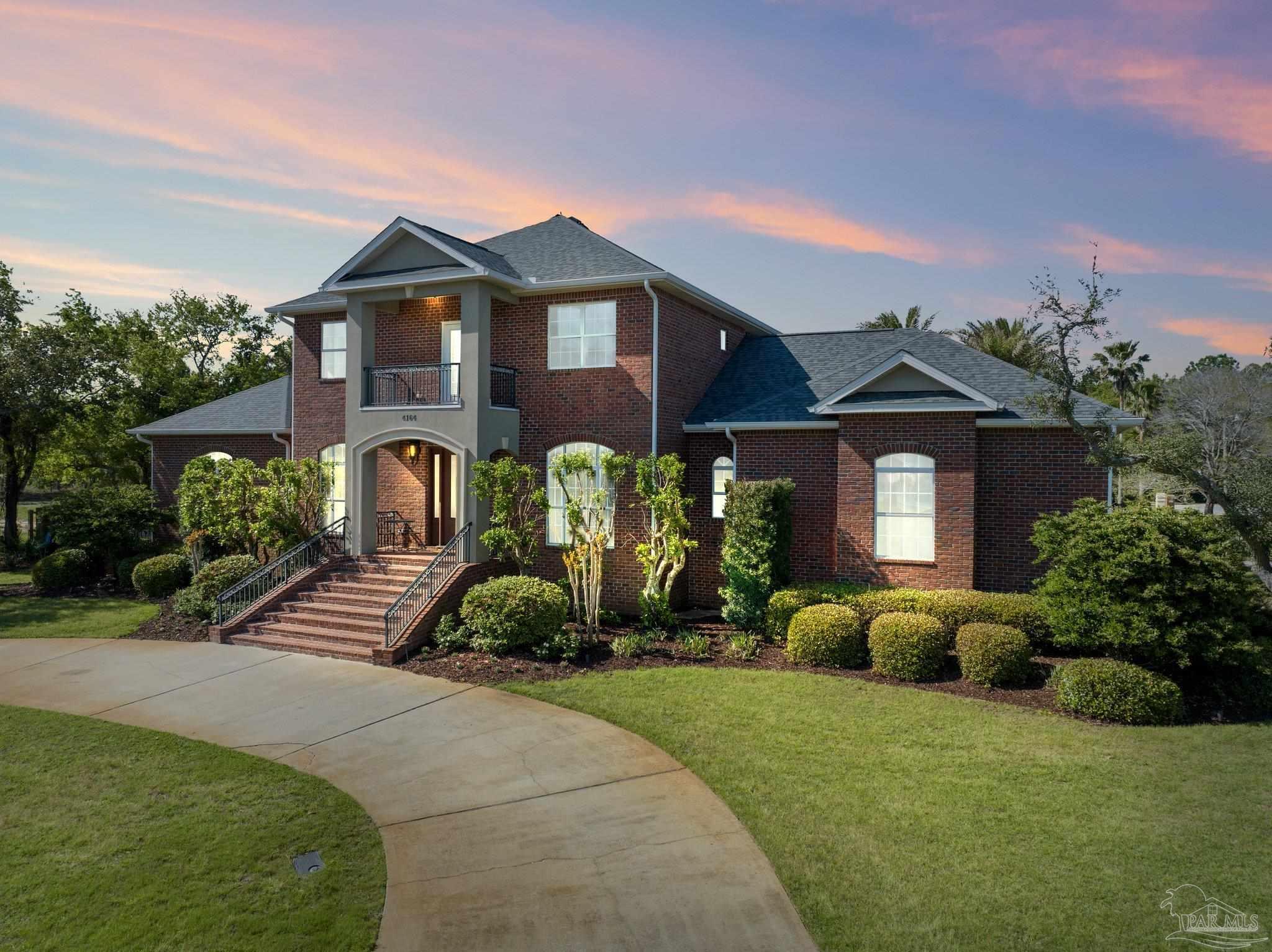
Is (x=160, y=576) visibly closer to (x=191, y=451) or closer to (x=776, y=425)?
(x=191, y=451)

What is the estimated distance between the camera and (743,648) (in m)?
13.6

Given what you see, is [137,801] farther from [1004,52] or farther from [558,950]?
[1004,52]

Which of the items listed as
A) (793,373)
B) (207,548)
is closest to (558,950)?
(793,373)

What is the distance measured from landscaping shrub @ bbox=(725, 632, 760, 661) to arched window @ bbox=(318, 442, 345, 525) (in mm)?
10883

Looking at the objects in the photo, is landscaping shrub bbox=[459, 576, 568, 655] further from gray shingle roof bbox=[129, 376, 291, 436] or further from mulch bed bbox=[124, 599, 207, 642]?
gray shingle roof bbox=[129, 376, 291, 436]

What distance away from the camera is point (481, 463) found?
590 inches

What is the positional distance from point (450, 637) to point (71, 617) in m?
9.67

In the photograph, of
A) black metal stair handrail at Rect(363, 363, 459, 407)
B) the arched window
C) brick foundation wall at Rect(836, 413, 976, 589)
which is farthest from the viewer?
the arched window

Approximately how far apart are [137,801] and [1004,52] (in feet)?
49.4

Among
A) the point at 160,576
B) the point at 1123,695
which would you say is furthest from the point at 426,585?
the point at 1123,695

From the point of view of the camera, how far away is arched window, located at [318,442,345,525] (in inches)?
775

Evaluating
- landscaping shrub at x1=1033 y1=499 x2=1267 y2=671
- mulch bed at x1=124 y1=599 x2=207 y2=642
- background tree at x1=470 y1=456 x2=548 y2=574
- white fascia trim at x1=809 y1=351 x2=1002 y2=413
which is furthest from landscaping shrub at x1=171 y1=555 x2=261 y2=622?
landscaping shrub at x1=1033 y1=499 x2=1267 y2=671

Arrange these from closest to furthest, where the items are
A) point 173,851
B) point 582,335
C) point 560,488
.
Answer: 1. point 173,851
2. point 582,335
3. point 560,488

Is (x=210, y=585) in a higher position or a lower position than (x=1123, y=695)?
higher
